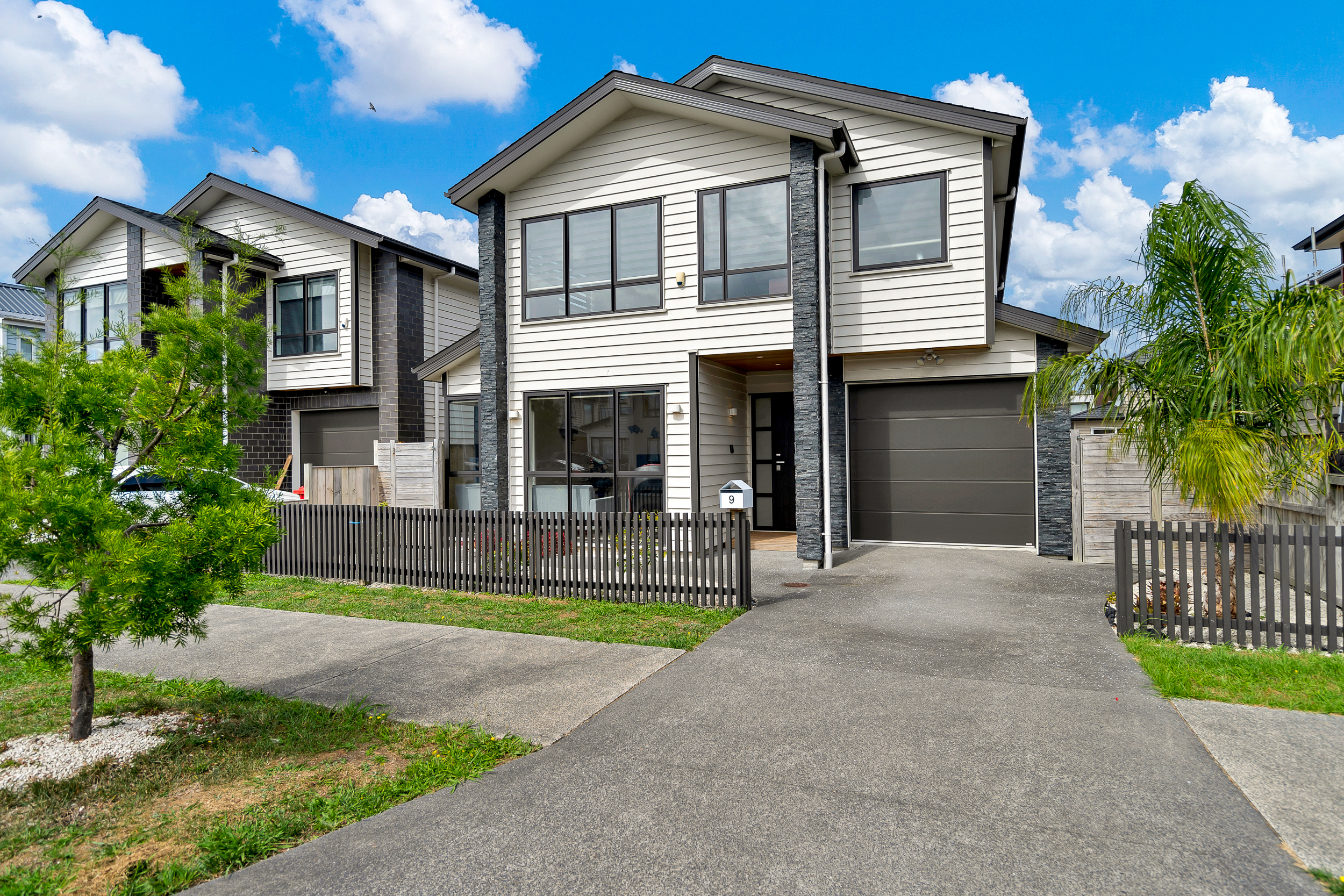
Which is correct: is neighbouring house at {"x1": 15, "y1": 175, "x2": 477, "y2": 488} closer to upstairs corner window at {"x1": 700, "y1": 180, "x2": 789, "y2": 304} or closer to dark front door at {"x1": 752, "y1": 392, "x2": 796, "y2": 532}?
dark front door at {"x1": 752, "y1": 392, "x2": 796, "y2": 532}

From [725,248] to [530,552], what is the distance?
539 cm

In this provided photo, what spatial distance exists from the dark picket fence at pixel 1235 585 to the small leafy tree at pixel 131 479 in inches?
261

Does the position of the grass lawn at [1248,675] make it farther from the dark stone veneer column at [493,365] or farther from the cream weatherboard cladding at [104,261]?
the cream weatherboard cladding at [104,261]

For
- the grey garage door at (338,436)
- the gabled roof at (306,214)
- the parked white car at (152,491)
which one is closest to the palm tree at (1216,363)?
the parked white car at (152,491)

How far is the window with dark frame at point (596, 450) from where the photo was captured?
36.4 feet

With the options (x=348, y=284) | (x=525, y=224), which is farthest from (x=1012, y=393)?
Answer: (x=348, y=284)

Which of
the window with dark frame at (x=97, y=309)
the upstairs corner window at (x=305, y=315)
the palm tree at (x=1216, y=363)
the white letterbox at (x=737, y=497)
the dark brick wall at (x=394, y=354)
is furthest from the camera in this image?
the window with dark frame at (x=97, y=309)

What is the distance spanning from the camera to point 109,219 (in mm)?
17109

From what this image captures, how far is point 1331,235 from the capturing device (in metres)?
21.7

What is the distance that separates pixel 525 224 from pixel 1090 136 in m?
40.3

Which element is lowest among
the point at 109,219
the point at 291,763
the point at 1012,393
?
the point at 291,763

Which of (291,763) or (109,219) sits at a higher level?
(109,219)

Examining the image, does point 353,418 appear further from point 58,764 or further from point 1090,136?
point 1090,136

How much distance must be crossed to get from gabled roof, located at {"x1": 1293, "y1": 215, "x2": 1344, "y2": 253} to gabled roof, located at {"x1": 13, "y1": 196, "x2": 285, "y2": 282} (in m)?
27.9
